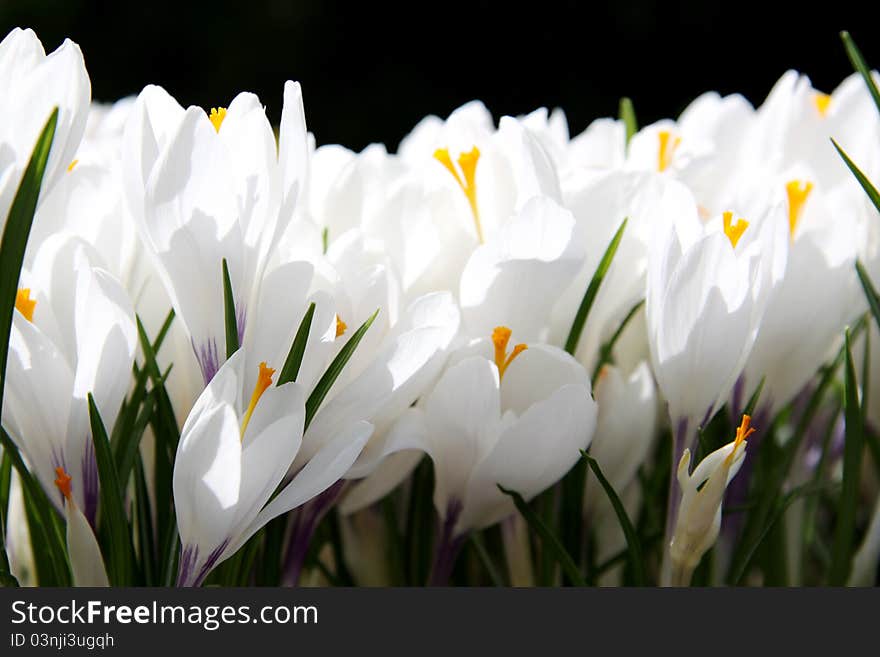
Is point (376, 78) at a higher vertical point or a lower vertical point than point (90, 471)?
higher

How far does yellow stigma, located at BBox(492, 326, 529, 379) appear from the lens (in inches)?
15.4

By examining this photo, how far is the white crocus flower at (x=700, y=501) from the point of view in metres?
0.35

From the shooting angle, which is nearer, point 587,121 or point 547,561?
point 547,561

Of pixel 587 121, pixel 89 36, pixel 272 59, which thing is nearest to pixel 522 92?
pixel 587 121

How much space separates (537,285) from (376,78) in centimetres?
299

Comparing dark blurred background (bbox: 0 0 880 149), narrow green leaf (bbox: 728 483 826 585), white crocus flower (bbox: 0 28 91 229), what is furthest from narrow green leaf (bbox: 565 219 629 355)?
dark blurred background (bbox: 0 0 880 149)

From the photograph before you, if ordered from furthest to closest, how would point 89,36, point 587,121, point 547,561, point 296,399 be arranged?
point 89,36
point 587,121
point 547,561
point 296,399

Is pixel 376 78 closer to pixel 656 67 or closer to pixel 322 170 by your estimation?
pixel 656 67

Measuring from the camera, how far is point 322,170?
0.48 m

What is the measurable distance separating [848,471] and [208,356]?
0.85 ft

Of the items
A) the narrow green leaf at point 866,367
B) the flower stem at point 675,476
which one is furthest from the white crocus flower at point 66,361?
the narrow green leaf at point 866,367

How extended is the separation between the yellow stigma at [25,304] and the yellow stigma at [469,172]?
Answer: 0.18 metres

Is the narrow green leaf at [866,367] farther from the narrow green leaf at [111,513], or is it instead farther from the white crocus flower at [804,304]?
the narrow green leaf at [111,513]

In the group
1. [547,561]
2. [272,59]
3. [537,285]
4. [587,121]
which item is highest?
[272,59]
